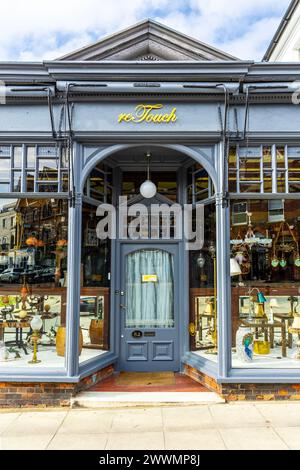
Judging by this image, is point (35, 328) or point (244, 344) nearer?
point (244, 344)

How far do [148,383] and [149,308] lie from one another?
4.37ft

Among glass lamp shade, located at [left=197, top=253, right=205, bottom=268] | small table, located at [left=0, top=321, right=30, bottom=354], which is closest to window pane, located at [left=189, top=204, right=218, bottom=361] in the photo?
glass lamp shade, located at [left=197, top=253, right=205, bottom=268]

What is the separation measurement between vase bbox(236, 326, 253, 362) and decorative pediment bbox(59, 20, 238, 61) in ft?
15.3

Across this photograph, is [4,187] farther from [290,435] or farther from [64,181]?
[290,435]

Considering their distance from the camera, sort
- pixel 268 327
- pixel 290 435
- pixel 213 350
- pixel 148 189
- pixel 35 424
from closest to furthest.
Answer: pixel 290 435 → pixel 35 424 → pixel 213 350 → pixel 268 327 → pixel 148 189

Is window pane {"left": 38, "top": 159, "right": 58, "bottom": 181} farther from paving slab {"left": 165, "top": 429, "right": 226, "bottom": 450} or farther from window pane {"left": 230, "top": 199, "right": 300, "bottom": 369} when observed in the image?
paving slab {"left": 165, "top": 429, "right": 226, "bottom": 450}

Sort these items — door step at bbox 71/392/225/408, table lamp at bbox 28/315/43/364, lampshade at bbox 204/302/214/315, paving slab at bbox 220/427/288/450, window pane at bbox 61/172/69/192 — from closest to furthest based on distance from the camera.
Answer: paving slab at bbox 220/427/288/450 → door step at bbox 71/392/225/408 → window pane at bbox 61/172/69/192 → table lamp at bbox 28/315/43/364 → lampshade at bbox 204/302/214/315

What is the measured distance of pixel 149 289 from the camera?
280 inches

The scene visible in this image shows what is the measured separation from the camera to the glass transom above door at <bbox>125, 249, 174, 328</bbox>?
7020mm

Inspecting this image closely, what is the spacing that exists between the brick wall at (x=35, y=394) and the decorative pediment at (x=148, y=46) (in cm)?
537

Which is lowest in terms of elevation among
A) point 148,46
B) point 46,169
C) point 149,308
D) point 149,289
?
point 149,308

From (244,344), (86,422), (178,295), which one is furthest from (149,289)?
(86,422)

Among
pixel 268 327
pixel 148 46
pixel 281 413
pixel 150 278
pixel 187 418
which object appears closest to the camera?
pixel 187 418
